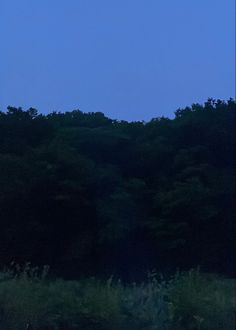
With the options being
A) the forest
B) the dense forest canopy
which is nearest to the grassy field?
the forest

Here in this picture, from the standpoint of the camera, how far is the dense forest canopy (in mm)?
25109

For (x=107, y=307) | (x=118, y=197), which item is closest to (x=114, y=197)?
(x=118, y=197)

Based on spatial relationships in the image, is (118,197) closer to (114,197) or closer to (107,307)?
(114,197)

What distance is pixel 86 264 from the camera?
25312mm

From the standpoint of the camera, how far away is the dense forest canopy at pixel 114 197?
25.1 meters

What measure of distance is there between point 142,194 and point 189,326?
16.3 m

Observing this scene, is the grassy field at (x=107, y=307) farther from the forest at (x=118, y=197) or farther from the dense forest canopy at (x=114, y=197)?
the dense forest canopy at (x=114, y=197)

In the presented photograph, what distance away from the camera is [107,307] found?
→ 10156 millimetres

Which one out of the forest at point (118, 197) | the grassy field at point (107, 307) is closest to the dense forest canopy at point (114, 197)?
the forest at point (118, 197)

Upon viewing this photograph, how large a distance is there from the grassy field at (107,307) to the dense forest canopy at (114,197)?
12999 mm

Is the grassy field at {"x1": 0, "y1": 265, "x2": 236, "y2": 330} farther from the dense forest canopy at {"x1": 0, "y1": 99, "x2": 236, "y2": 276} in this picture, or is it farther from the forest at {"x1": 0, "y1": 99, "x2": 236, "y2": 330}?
the dense forest canopy at {"x1": 0, "y1": 99, "x2": 236, "y2": 276}

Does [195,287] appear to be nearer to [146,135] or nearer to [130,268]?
[130,268]

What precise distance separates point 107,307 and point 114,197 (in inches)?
600

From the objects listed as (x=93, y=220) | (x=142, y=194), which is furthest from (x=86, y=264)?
(x=142, y=194)
